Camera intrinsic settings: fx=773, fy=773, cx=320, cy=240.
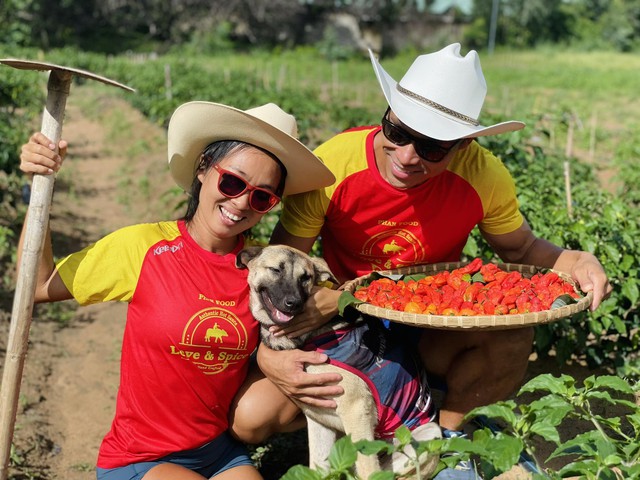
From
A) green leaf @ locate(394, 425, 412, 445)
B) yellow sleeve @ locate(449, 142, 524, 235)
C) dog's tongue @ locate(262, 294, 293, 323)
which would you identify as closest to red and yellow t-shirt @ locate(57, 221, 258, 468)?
dog's tongue @ locate(262, 294, 293, 323)

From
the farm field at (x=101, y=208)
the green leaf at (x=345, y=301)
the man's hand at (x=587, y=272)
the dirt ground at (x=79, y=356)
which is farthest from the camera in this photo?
the farm field at (x=101, y=208)

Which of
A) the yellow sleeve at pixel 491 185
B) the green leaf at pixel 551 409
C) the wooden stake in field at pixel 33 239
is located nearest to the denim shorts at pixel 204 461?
the wooden stake in field at pixel 33 239

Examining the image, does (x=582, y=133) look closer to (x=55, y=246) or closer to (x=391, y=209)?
(x=55, y=246)

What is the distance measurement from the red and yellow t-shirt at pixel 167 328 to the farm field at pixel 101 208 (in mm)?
1212

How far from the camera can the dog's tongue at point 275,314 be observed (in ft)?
10.9

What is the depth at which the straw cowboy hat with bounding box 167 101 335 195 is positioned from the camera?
3.25 m

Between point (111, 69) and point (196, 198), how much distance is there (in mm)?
29373

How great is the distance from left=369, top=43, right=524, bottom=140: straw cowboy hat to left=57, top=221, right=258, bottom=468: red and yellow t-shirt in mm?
1084

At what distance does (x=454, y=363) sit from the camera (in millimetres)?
4012

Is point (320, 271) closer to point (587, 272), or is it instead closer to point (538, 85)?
point (587, 272)

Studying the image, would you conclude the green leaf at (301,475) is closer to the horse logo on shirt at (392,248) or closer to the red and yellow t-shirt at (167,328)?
the red and yellow t-shirt at (167,328)

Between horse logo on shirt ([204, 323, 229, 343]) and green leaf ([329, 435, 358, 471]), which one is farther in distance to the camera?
horse logo on shirt ([204, 323, 229, 343])

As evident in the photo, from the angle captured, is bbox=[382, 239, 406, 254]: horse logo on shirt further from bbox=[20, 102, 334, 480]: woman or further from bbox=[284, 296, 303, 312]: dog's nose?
bbox=[284, 296, 303, 312]: dog's nose

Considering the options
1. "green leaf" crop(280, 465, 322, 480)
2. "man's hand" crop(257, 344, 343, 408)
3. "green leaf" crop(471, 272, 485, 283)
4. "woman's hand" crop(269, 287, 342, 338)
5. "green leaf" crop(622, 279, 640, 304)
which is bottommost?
"green leaf" crop(622, 279, 640, 304)
